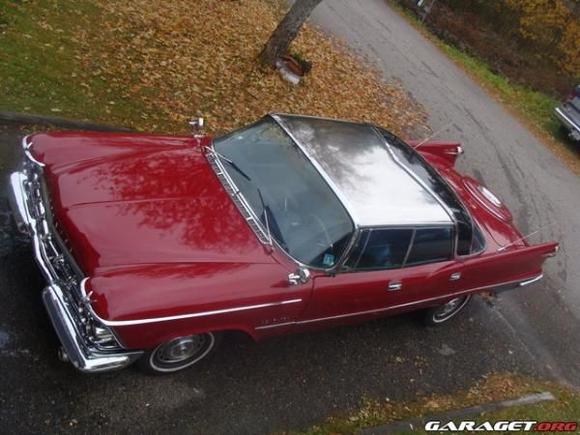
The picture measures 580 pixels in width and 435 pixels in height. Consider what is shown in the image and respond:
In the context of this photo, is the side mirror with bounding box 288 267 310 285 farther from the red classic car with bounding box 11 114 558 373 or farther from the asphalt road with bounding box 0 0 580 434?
the asphalt road with bounding box 0 0 580 434

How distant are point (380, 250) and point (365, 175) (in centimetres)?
71

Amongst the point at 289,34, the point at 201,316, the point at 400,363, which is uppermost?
the point at 289,34

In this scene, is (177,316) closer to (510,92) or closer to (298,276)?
(298,276)

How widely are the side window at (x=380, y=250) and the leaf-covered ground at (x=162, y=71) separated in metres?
3.80

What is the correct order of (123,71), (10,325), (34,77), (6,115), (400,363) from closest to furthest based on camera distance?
1. (10,325)
2. (400,363)
3. (6,115)
4. (34,77)
5. (123,71)

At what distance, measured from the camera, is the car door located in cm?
440

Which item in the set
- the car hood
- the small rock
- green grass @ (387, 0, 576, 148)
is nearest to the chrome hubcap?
the car hood

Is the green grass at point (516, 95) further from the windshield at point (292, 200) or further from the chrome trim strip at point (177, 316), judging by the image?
the chrome trim strip at point (177, 316)

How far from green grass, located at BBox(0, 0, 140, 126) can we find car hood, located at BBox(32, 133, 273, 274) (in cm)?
212

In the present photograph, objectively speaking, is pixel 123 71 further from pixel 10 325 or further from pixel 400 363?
pixel 400 363

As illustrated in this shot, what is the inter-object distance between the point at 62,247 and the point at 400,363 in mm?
3255

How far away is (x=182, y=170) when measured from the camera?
185 inches

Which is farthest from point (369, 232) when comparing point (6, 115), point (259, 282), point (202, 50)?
point (202, 50)

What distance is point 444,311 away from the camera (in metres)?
5.82
